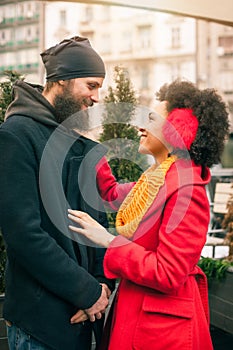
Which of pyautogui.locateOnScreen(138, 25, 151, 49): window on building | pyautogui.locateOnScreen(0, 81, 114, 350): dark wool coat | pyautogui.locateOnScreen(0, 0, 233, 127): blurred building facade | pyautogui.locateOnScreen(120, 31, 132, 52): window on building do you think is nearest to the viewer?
pyautogui.locateOnScreen(0, 81, 114, 350): dark wool coat

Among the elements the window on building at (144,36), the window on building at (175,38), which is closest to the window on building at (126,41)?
the window on building at (144,36)

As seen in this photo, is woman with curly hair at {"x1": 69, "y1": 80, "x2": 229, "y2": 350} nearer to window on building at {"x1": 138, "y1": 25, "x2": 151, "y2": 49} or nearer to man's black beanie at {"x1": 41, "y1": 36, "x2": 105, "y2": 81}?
man's black beanie at {"x1": 41, "y1": 36, "x2": 105, "y2": 81}

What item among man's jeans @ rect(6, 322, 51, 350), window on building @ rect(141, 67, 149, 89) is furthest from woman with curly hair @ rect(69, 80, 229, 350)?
window on building @ rect(141, 67, 149, 89)

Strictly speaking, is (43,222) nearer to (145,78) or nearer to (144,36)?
(145,78)

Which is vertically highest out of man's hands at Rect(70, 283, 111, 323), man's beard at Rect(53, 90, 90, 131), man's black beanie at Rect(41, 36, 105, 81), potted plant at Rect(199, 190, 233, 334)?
man's black beanie at Rect(41, 36, 105, 81)

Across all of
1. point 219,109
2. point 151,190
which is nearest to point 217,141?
point 219,109

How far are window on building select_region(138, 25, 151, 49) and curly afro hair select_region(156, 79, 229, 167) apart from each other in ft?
208

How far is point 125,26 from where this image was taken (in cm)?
6625

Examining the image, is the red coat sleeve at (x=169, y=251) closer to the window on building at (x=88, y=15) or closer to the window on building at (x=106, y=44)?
the window on building at (x=106, y=44)

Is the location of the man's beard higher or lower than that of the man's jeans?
higher

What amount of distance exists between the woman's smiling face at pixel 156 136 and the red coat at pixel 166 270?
95 mm

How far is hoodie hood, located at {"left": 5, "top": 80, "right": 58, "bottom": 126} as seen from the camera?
198cm

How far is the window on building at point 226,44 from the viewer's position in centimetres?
5947

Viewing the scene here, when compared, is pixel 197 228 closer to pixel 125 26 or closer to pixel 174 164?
pixel 174 164
